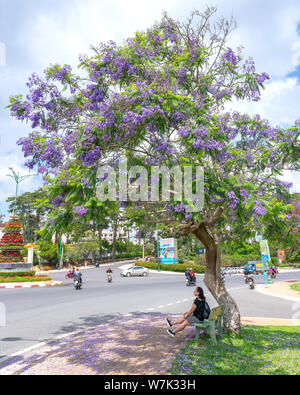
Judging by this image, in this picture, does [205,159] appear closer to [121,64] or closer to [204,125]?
[204,125]

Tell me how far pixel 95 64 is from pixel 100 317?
26.4 ft

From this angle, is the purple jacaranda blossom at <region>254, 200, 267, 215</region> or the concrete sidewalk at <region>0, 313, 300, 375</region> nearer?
the purple jacaranda blossom at <region>254, 200, 267, 215</region>

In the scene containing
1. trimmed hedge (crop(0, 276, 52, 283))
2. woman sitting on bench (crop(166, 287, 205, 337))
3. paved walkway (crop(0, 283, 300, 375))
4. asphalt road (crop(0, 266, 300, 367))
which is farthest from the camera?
trimmed hedge (crop(0, 276, 52, 283))

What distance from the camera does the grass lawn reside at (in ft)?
16.9

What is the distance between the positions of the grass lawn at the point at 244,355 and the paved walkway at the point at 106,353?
346mm

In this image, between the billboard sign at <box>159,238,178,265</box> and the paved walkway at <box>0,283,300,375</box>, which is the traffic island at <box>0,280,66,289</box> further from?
the billboard sign at <box>159,238,178,265</box>

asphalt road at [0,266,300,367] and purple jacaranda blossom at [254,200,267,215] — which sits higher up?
purple jacaranda blossom at [254,200,267,215]

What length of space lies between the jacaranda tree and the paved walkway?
1984 mm

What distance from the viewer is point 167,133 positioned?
6.88 m

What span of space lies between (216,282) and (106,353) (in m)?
3.16

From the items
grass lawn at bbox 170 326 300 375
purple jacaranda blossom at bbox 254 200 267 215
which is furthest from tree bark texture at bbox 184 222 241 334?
purple jacaranda blossom at bbox 254 200 267 215

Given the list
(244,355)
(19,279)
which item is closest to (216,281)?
(244,355)

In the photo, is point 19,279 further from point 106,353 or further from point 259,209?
point 259,209
